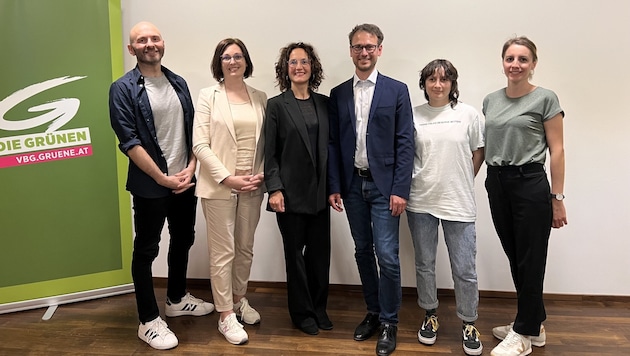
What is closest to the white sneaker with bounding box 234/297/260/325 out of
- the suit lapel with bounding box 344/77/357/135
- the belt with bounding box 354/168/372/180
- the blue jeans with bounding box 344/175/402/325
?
the blue jeans with bounding box 344/175/402/325

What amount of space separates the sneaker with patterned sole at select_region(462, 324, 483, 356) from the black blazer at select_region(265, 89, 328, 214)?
101 centimetres

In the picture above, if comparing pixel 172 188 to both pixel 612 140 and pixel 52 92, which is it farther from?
pixel 612 140

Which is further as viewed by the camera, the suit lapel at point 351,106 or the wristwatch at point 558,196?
the suit lapel at point 351,106

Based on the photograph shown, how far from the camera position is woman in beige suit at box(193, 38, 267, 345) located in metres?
2.39

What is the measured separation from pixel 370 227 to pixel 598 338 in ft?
4.72

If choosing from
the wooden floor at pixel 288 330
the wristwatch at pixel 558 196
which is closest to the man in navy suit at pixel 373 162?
the wooden floor at pixel 288 330

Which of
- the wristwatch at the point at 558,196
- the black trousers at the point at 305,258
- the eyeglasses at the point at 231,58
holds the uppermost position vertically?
the eyeglasses at the point at 231,58

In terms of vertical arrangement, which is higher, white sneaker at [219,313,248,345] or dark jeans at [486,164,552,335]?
dark jeans at [486,164,552,335]

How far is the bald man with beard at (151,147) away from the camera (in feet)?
7.56

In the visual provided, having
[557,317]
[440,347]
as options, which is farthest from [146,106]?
[557,317]

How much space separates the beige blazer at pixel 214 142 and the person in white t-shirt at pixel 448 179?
885 mm

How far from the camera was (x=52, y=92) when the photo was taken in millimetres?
2865

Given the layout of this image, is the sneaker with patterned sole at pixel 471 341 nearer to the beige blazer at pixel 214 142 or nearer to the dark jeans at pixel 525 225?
the dark jeans at pixel 525 225

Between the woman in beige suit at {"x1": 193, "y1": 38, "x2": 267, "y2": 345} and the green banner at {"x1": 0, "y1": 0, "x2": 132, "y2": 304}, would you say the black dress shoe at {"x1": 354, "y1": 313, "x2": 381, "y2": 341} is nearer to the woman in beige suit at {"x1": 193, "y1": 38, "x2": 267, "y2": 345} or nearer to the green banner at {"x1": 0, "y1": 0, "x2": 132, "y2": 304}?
the woman in beige suit at {"x1": 193, "y1": 38, "x2": 267, "y2": 345}
